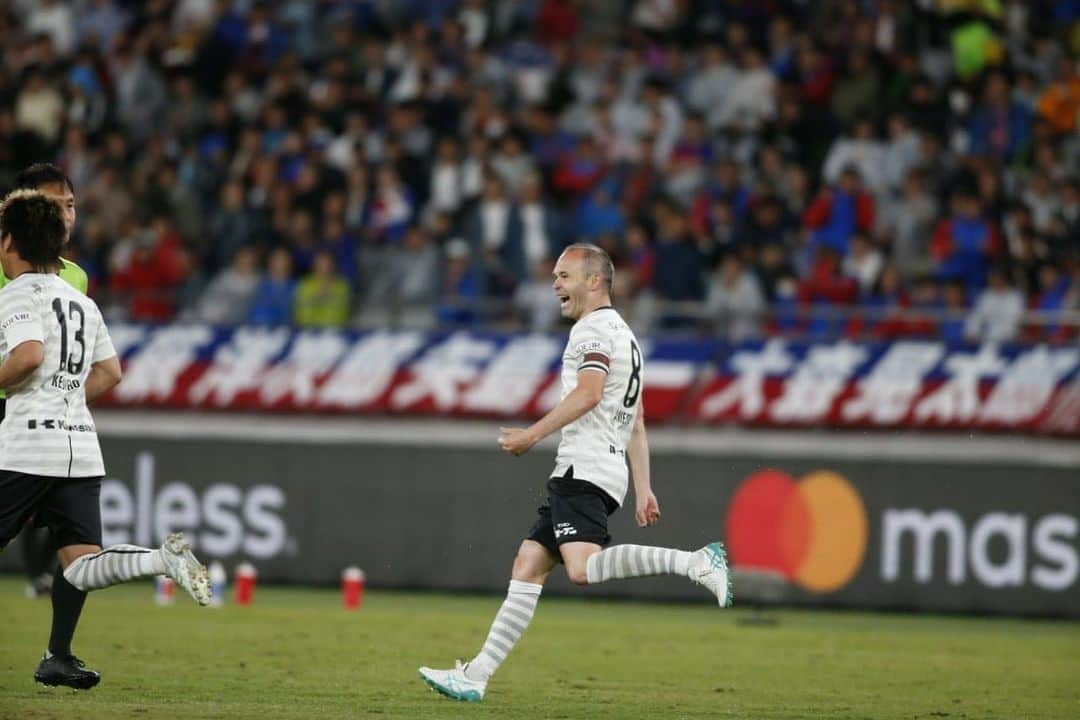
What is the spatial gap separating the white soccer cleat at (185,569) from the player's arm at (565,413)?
1.53m

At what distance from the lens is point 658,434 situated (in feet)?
A: 56.5

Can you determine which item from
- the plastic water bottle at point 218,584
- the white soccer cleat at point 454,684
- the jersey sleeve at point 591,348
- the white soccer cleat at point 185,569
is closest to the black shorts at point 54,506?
the white soccer cleat at point 185,569

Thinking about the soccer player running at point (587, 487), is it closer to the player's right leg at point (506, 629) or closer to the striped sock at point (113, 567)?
the player's right leg at point (506, 629)

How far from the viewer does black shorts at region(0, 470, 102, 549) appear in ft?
27.8

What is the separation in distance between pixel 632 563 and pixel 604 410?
801 mm

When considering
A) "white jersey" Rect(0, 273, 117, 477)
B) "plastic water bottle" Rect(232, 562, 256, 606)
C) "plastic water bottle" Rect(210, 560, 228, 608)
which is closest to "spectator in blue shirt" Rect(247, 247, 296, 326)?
"plastic water bottle" Rect(210, 560, 228, 608)

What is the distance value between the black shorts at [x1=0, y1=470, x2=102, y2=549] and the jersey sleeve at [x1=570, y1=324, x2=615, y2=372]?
7.99ft

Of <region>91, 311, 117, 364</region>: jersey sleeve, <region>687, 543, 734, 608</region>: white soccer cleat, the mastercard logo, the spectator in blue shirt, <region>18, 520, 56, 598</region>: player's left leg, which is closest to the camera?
<region>687, 543, 734, 608</region>: white soccer cleat

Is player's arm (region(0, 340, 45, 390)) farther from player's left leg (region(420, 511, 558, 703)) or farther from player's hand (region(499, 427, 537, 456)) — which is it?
player's left leg (region(420, 511, 558, 703))

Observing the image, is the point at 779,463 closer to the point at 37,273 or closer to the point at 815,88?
the point at 815,88

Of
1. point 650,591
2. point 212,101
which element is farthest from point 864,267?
point 212,101

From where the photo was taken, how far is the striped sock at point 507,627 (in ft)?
29.4

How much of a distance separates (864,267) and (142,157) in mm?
8903

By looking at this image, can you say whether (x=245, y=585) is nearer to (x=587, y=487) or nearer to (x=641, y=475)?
(x=641, y=475)
